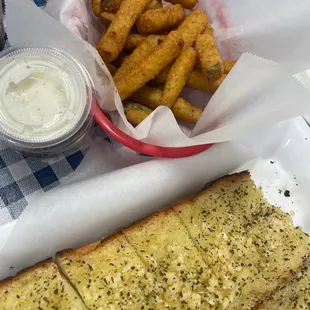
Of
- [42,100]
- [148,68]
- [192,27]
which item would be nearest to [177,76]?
[148,68]

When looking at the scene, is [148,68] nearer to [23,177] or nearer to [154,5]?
[154,5]

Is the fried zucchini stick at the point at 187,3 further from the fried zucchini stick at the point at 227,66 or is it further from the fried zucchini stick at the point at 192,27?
the fried zucchini stick at the point at 227,66

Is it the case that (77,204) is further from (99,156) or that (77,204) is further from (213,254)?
(213,254)

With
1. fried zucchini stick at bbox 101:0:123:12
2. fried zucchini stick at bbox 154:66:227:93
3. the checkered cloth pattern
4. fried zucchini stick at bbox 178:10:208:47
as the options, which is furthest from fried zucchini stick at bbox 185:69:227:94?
the checkered cloth pattern

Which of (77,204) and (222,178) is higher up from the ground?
(77,204)

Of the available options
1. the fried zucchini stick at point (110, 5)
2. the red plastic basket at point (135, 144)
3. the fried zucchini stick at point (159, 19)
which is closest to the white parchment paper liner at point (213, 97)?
the red plastic basket at point (135, 144)

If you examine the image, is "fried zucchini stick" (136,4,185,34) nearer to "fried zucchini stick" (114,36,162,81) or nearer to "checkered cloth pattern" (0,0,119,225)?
"fried zucchini stick" (114,36,162,81)

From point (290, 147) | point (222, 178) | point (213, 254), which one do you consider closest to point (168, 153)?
point (222, 178)
